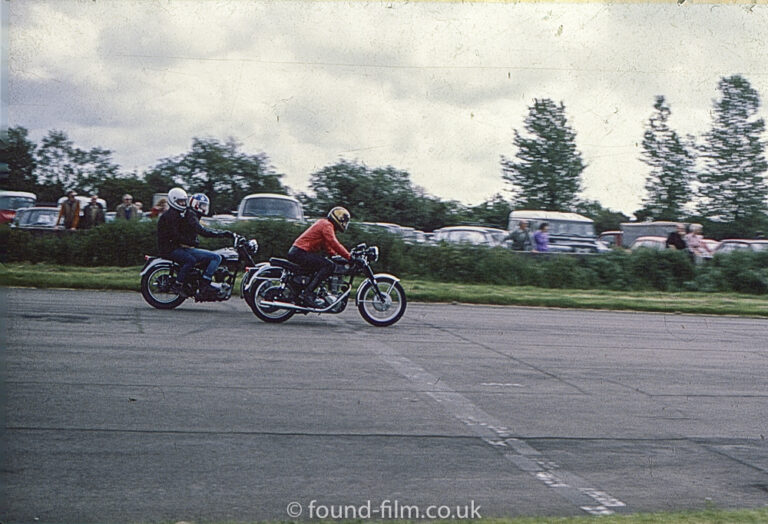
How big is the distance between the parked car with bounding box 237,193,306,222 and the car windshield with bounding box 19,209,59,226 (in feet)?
15.1

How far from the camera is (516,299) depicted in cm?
2062

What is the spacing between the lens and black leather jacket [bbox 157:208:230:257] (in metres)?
14.9

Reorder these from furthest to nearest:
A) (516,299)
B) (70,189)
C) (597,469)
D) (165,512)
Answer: (70,189), (516,299), (597,469), (165,512)

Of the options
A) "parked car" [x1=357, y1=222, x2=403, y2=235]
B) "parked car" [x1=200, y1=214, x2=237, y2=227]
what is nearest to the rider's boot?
"parked car" [x1=200, y1=214, x2=237, y2=227]

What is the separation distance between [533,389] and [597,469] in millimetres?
2941

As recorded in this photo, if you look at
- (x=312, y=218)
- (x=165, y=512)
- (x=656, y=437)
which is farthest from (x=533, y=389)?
(x=312, y=218)

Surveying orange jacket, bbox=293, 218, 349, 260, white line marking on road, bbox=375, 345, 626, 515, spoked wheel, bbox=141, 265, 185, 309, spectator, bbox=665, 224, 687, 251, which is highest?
spectator, bbox=665, 224, 687, 251

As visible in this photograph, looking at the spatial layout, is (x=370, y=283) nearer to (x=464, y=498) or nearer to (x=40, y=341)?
(x=40, y=341)

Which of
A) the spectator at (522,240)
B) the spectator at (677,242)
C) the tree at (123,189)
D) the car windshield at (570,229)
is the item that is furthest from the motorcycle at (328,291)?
the car windshield at (570,229)

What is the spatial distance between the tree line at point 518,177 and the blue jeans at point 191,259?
9.23ft

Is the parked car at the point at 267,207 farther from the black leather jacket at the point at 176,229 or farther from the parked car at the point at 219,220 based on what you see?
the black leather jacket at the point at 176,229

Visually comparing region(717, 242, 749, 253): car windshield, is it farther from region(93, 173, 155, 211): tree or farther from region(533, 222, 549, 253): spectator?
region(93, 173, 155, 211): tree

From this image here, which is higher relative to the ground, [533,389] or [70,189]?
[70,189]

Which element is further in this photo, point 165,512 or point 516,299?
point 516,299
